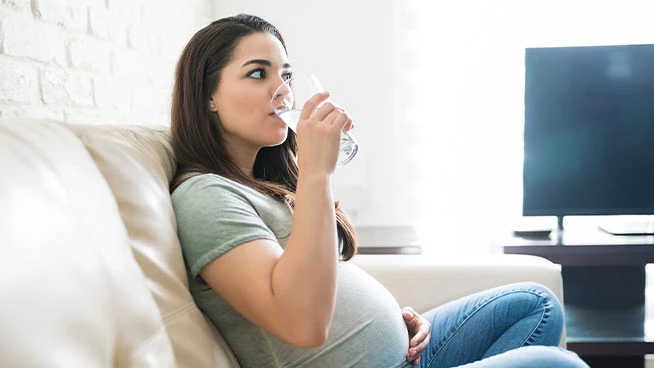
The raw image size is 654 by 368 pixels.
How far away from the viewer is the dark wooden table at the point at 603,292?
178 centimetres

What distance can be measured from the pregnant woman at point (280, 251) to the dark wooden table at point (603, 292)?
572mm

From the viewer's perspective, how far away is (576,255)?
1913 mm

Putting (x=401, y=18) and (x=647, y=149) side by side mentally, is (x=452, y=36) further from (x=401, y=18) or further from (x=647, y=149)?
(x=647, y=149)

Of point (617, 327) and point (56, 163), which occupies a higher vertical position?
point (56, 163)

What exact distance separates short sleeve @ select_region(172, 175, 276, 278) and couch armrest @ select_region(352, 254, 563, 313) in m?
0.66

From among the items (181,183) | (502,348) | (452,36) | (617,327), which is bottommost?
(617,327)

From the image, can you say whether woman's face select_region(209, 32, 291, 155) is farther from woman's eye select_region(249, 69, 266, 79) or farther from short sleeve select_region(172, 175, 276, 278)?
short sleeve select_region(172, 175, 276, 278)

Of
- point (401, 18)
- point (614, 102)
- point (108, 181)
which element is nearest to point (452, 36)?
point (401, 18)

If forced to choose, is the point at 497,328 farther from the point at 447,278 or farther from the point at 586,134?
the point at 586,134

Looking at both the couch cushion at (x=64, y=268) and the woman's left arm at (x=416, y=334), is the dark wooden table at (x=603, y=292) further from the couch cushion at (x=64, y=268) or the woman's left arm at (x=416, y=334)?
the couch cushion at (x=64, y=268)

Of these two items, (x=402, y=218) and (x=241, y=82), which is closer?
(x=241, y=82)

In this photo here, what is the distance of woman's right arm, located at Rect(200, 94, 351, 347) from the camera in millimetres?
866

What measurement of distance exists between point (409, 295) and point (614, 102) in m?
1.07

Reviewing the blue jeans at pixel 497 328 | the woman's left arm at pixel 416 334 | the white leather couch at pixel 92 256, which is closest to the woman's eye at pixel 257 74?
the white leather couch at pixel 92 256
